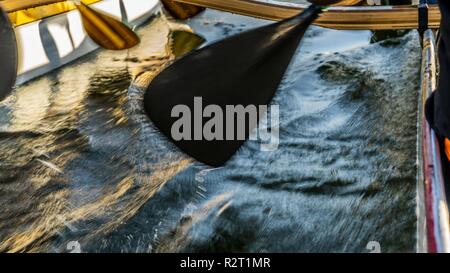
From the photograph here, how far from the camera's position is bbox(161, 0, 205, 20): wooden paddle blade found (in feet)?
17.8

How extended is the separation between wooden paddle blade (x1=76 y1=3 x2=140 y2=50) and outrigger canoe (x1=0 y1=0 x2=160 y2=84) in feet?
0.52

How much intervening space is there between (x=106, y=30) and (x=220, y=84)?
69.4 inches

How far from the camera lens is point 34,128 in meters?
3.46

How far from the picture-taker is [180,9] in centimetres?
550

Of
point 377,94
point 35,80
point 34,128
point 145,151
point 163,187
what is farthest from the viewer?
point 35,80

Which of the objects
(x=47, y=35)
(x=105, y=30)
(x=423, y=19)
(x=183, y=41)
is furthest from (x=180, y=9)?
(x=423, y=19)

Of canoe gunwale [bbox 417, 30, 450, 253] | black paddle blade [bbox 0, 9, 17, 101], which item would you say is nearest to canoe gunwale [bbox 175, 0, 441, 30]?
black paddle blade [bbox 0, 9, 17, 101]

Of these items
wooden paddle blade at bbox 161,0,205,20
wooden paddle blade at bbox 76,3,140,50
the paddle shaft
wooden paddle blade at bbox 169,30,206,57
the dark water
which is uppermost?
the paddle shaft

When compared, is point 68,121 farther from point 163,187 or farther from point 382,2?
point 382,2

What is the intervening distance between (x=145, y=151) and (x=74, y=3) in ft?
5.81

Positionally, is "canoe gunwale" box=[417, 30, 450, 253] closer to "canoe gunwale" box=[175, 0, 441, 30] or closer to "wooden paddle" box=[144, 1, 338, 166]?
"wooden paddle" box=[144, 1, 338, 166]
